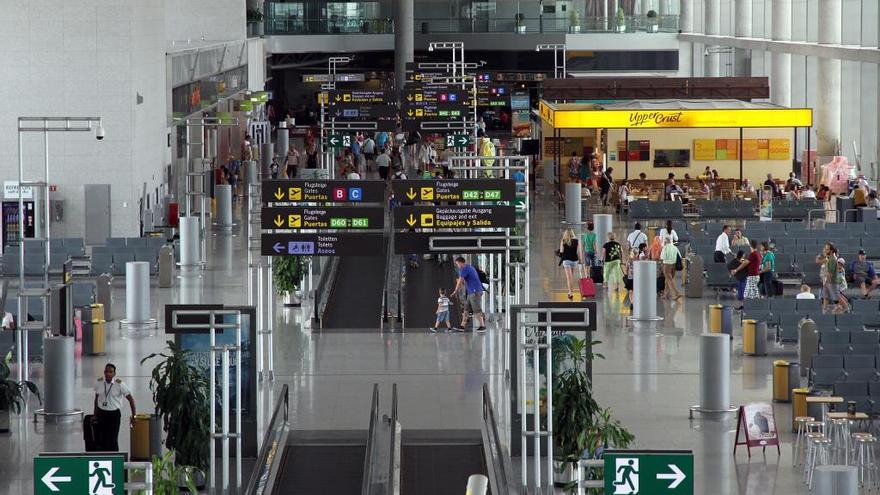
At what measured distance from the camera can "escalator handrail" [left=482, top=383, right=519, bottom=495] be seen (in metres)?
16.7

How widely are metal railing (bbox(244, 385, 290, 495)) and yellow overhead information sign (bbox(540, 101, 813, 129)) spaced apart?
25913 mm

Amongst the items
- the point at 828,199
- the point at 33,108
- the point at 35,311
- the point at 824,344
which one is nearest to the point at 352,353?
the point at 35,311

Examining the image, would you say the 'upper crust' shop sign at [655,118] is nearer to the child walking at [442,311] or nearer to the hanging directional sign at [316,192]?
the child walking at [442,311]

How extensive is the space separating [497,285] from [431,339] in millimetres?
3805

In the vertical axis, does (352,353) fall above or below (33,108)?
below

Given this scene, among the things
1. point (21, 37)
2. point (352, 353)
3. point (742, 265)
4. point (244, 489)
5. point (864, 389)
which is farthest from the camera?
point (21, 37)

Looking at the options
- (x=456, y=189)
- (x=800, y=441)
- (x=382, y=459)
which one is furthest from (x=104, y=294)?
(x=800, y=441)

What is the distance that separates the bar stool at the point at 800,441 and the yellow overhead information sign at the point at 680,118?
26.5m

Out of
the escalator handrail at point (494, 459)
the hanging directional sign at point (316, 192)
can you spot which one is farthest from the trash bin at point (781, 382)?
the hanging directional sign at point (316, 192)

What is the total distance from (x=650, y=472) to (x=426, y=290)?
69.6ft

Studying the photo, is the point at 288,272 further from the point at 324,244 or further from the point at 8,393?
the point at 8,393

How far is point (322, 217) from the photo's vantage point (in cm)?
2452

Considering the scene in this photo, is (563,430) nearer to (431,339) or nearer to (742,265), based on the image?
(431,339)

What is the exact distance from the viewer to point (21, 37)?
37.0 metres
